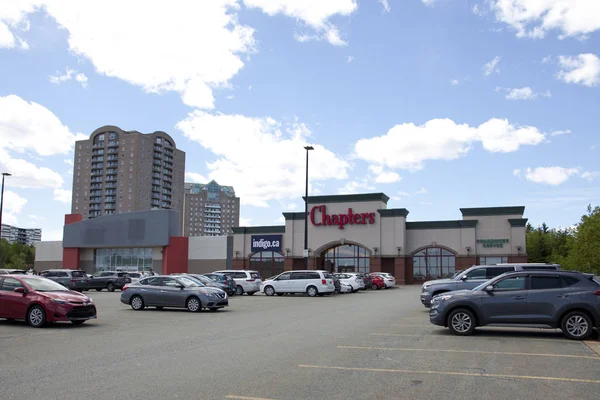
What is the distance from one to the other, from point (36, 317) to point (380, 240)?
42.6 metres

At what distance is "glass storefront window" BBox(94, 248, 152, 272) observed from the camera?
63.8 m

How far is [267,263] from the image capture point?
5919cm

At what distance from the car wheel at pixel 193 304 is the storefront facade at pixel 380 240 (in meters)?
35.4

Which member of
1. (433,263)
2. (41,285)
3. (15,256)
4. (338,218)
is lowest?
(41,285)

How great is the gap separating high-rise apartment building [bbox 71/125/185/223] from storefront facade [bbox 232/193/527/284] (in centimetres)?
8731

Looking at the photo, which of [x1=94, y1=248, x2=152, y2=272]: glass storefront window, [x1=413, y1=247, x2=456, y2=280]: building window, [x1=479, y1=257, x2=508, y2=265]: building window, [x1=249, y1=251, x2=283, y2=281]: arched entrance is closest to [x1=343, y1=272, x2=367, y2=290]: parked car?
[x1=413, y1=247, x2=456, y2=280]: building window

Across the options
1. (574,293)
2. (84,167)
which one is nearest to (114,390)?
(574,293)

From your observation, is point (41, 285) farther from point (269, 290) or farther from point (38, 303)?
point (269, 290)

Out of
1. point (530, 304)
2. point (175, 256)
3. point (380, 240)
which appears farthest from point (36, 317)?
point (175, 256)

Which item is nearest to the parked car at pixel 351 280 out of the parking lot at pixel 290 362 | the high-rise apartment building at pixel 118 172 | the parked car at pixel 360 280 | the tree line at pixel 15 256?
the parked car at pixel 360 280

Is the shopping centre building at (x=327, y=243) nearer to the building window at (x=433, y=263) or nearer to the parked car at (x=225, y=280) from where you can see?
the building window at (x=433, y=263)

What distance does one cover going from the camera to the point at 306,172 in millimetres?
39188

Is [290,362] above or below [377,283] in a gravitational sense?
below

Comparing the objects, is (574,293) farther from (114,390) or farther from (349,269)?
(349,269)
